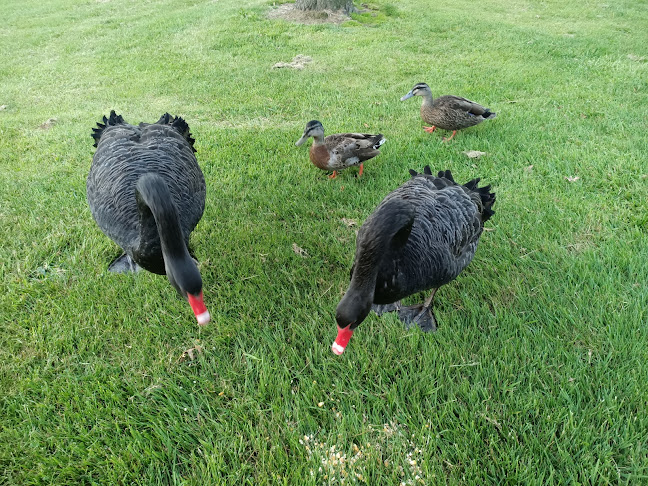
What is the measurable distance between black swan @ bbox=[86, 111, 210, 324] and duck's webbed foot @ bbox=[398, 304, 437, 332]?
156cm

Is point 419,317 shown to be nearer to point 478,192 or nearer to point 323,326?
point 323,326

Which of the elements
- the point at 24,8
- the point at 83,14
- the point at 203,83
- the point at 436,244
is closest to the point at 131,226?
the point at 436,244

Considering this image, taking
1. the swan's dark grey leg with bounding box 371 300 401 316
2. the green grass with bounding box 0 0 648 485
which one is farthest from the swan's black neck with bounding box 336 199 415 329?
the swan's dark grey leg with bounding box 371 300 401 316

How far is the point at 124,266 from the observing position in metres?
3.69

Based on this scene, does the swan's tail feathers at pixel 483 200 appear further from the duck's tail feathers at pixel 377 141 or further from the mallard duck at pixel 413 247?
the duck's tail feathers at pixel 377 141

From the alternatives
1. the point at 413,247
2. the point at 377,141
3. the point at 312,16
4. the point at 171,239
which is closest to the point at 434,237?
the point at 413,247

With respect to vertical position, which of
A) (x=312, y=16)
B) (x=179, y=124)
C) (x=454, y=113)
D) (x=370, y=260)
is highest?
(x=312, y=16)

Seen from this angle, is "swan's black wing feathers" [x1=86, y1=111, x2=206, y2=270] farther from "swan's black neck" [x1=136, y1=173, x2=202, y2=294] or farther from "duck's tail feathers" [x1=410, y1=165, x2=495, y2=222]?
"duck's tail feathers" [x1=410, y1=165, x2=495, y2=222]

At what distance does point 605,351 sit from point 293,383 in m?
2.12

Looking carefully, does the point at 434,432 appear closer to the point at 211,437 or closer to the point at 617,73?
the point at 211,437

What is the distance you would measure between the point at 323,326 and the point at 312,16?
11713mm

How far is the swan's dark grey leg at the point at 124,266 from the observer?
3.62 metres

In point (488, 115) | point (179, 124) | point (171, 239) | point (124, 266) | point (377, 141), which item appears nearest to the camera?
point (171, 239)

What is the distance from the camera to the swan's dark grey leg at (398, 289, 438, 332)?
3049 millimetres
